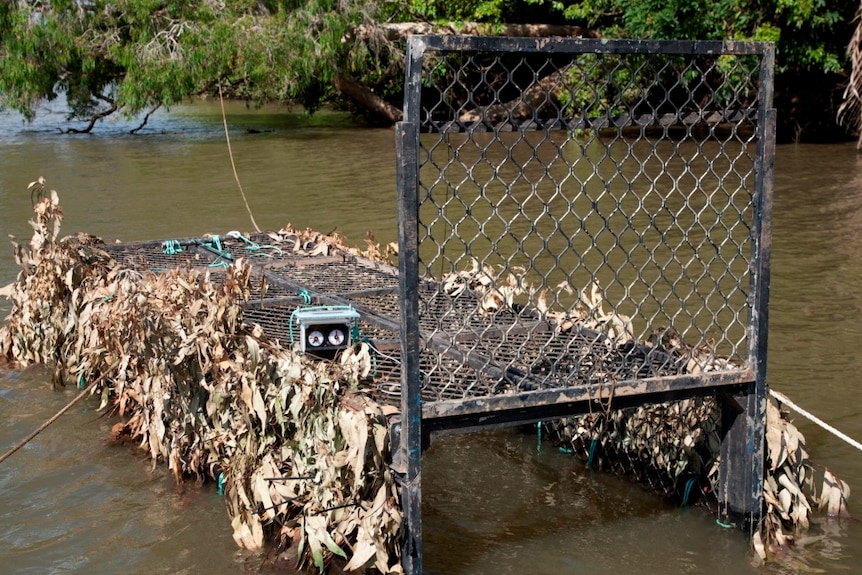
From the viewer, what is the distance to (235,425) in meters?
4.80

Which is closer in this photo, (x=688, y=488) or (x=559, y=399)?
(x=559, y=399)

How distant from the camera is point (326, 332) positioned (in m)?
5.09

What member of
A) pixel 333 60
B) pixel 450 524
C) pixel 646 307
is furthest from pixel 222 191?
pixel 450 524

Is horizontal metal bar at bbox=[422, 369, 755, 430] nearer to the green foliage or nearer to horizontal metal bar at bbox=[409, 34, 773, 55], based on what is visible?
horizontal metal bar at bbox=[409, 34, 773, 55]

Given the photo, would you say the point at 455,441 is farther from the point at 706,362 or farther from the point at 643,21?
the point at 643,21

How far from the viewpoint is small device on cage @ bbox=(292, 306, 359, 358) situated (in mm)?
5027

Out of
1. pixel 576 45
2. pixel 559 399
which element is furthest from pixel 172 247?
pixel 576 45

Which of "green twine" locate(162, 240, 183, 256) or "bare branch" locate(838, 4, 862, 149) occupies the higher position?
"bare branch" locate(838, 4, 862, 149)

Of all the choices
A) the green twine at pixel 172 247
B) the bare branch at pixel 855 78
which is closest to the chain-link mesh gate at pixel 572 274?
the green twine at pixel 172 247

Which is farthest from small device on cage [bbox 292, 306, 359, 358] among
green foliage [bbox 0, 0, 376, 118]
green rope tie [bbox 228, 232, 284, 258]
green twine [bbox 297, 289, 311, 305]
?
green foliage [bbox 0, 0, 376, 118]

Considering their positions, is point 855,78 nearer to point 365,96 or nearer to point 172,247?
point 365,96

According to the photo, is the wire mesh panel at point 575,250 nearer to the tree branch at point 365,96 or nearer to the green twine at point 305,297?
the green twine at point 305,297

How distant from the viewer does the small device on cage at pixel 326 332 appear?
5.03 meters

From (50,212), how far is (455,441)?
3.19 m
